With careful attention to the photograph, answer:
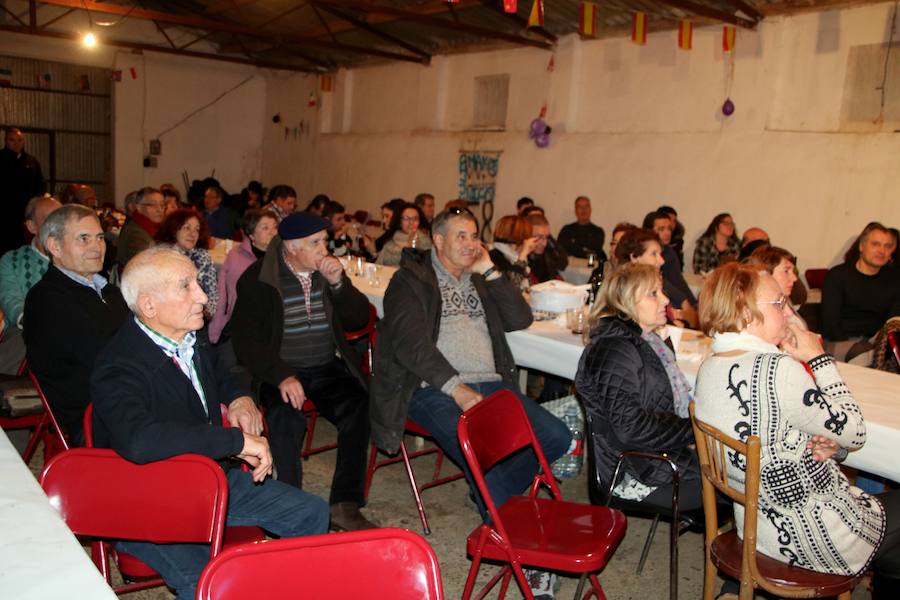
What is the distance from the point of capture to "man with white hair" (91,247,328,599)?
2168 mm

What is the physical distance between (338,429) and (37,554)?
1973 mm

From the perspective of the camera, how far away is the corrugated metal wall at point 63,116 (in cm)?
1470

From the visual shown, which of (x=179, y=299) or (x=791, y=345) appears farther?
(x=791, y=345)

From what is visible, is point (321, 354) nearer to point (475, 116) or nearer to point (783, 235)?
point (783, 235)

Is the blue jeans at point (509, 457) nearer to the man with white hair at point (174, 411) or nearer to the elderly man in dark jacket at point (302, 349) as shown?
the elderly man in dark jacket at point (302, 349)

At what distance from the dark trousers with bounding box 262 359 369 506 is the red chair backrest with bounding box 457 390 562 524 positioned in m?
0.97

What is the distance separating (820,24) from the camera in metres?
8.32

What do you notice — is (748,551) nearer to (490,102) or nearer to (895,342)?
(895,342)

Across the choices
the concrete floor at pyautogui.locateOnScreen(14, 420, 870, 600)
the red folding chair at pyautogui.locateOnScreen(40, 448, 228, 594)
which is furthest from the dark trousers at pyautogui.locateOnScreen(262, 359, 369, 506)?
the red folding chair at pyautogui.locateOnScreen(40, 448, 228, 594)

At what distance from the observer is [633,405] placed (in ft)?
9.12

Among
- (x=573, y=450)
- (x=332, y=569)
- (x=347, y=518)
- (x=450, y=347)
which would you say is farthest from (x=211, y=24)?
(x=332, y=569)

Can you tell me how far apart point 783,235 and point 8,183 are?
8556mm

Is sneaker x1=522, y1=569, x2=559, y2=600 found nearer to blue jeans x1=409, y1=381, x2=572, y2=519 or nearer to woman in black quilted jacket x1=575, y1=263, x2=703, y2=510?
blue jeans x1=409, y1=381, x2=572, y2=519

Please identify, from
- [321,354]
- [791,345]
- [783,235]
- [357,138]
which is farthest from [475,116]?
[791,345]
